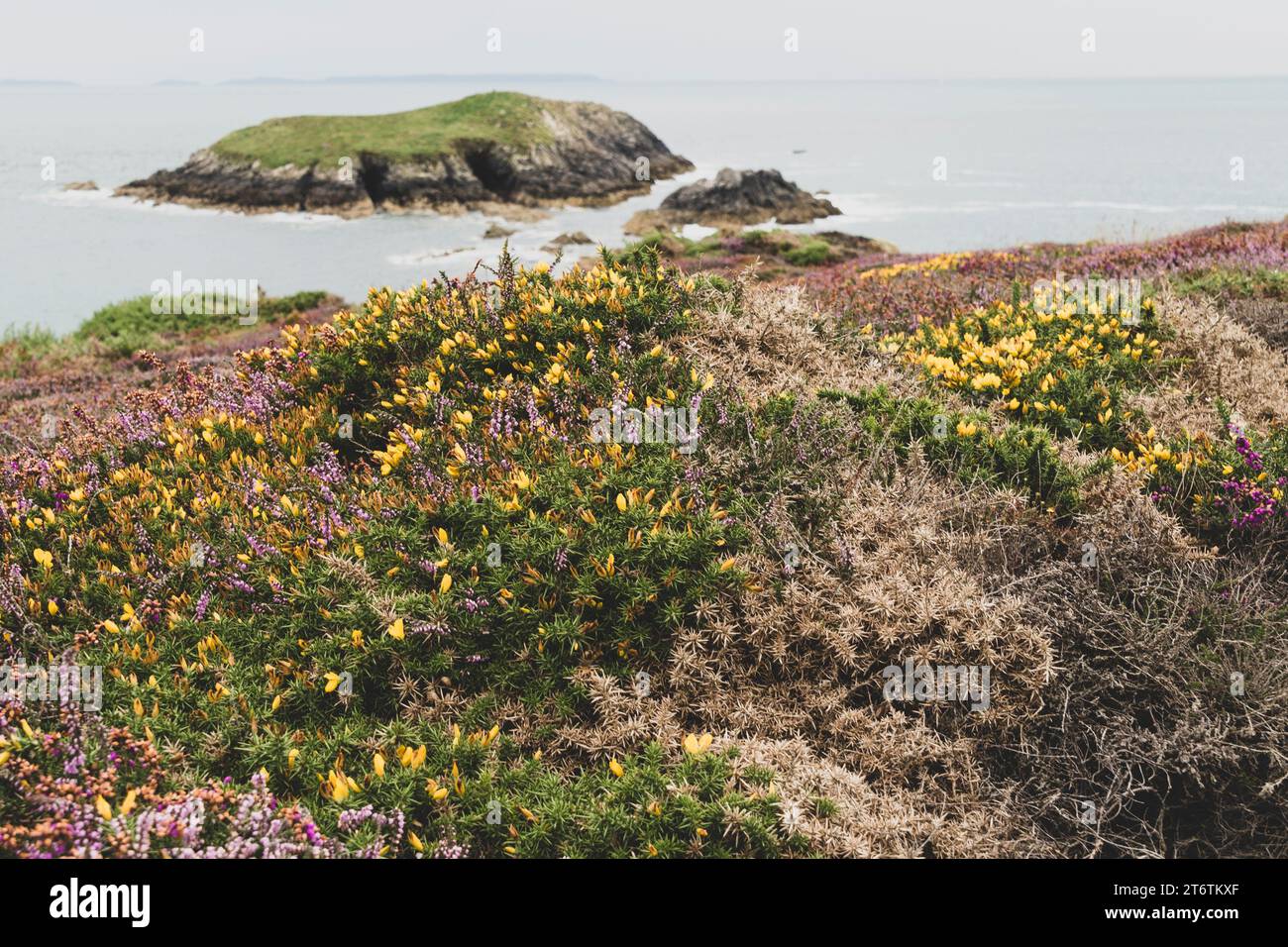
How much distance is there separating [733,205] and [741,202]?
0.52 m

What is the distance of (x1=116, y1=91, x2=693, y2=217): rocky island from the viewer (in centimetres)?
5400

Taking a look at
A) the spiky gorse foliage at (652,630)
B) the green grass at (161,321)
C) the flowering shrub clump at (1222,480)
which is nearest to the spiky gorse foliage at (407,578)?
the spiky gorse foliage at (652,630)

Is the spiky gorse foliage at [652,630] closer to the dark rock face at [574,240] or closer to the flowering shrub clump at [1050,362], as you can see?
the flowering shrub clump at [1050,362]

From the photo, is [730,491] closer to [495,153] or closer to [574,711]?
[574,711]

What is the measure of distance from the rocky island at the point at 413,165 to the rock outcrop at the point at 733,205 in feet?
38.0

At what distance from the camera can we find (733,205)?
44.4m

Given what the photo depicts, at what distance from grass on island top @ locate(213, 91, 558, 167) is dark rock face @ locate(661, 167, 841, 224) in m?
21.4

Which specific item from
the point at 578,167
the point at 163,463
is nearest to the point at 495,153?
the point at 578,167

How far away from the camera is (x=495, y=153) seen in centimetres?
5969

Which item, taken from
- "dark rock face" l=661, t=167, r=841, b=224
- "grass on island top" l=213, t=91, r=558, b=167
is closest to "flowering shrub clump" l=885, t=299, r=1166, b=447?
"dark rock face" l=661, t=167, r=841, b=224

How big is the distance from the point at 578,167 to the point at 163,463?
6026 cm

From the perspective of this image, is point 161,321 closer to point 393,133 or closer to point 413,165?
point 413,165

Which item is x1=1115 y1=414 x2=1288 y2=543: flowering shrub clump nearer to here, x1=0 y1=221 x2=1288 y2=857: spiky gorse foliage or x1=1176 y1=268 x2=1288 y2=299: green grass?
x1=0 y1=221 x2=1288 y2=857: spiky gorse foliage

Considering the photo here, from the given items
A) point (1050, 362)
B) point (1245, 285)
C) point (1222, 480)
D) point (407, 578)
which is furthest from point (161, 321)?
point (1222, 480)
